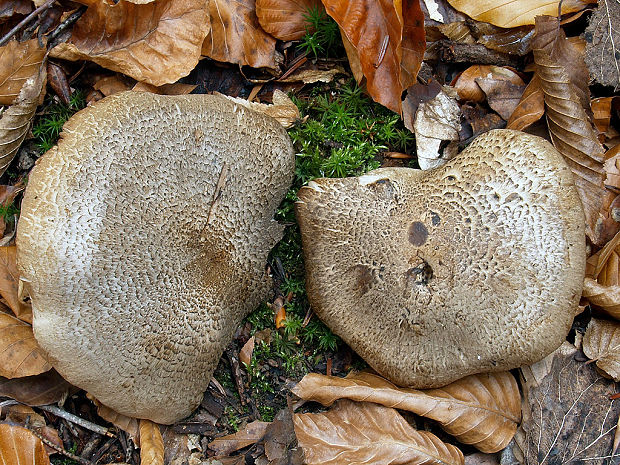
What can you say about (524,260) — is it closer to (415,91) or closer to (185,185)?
(415,91)

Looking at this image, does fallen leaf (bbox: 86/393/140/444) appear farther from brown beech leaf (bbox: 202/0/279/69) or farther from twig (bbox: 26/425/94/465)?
brown beech leaf (bbox: 202/0/279/69)

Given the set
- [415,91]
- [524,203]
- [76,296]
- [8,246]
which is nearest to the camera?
[76,296]

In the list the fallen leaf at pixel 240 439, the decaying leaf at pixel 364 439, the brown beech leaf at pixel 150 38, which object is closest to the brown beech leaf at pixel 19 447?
the fallen leaf at pixel 240 439

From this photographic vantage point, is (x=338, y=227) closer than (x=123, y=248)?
No

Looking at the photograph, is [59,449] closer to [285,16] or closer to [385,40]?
[285,16]

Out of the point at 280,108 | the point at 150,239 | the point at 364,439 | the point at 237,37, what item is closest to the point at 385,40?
the point at 280,108

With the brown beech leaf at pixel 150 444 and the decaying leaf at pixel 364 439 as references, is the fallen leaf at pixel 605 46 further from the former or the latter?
the brown beech leaf at pixel 150 444

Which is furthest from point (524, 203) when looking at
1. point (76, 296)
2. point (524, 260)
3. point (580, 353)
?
point (76, 296)
